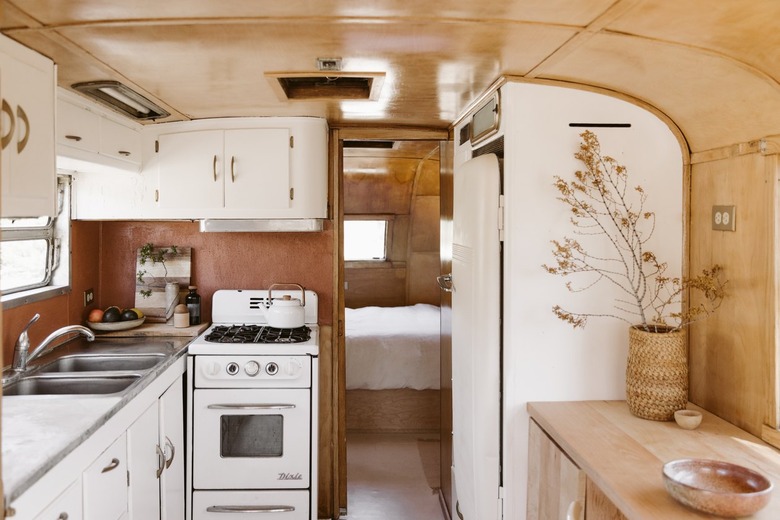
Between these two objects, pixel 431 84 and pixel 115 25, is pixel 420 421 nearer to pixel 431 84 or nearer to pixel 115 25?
pixel 431 84

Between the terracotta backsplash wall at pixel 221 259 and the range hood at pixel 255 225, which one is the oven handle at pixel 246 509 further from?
the range hood at pixel 255 225

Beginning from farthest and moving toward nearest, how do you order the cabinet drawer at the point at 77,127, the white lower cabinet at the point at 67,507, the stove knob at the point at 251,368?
the stove knob at the point at 251,368 < the cabinet drawer at the point at 77,127 < the white lower cabinet at the point at 67,507

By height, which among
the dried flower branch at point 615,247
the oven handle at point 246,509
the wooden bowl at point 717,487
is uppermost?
the dried flower branch at point 615,247

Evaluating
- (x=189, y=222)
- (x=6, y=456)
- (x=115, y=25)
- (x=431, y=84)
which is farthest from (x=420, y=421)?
(x=115, y=25)

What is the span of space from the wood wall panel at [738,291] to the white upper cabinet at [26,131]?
2.23m

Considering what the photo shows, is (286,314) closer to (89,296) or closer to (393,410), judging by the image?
(89,296)

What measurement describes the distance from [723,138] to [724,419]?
978 millimetres

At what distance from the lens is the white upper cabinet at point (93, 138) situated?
7.94 feet

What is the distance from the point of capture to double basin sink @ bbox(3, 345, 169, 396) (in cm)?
251

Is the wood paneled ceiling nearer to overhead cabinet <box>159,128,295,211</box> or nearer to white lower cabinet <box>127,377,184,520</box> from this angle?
overhead cabinet <box>159,128,295,211</box>

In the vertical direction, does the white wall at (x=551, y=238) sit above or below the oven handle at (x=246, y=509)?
above

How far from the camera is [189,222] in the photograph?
3.66 metres

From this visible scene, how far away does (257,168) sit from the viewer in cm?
322

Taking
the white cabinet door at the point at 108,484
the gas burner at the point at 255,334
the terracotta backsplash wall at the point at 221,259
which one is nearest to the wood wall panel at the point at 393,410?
the terracotta backsplash wall at the point at 221,259
